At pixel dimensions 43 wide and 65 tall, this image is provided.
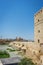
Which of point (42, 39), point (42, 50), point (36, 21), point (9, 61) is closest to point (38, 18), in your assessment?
point (36, 21)

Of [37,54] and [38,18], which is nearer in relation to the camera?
[37,54]

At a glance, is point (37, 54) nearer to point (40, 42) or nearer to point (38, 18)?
point (40, 42)

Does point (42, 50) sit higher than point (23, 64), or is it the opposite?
point (42, 50)

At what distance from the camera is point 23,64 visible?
921 centimetres

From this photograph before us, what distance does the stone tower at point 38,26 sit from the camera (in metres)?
12.8

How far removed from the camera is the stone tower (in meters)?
12.8

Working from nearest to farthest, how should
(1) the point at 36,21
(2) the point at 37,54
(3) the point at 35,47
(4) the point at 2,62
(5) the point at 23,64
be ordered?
1. (5) the point at 23,64
2. (4) the point at 2,62
3. (2) the point at 37,54
4. (3) the point at 35,47
5. (1) the point at 36,21

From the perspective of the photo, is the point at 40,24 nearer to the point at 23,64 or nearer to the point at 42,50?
the point at 42,50

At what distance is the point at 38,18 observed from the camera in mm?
13273

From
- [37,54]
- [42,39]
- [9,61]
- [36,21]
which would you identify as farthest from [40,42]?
[9,61]

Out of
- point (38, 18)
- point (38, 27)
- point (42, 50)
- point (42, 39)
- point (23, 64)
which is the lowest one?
point (23, 64)

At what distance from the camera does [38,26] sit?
13.3m

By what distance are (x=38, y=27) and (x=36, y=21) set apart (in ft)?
2.70

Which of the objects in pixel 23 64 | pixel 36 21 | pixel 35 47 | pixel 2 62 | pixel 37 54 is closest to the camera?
pixel 23 64
